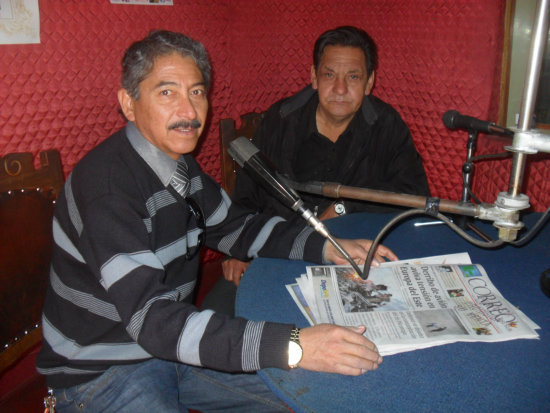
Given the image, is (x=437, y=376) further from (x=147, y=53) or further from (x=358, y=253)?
(x=147, y=53)

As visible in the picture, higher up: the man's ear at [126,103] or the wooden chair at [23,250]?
the man's ear at [126,103]

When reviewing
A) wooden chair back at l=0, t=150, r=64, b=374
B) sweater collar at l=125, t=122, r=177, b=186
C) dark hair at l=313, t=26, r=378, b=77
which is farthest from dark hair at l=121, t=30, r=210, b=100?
dark hair at l=313, t=26, r=378, b=77

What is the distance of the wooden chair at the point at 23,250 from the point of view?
1.24 meters

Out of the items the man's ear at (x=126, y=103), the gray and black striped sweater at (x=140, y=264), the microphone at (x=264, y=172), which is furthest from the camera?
the man's ear at (x=126, y=103)

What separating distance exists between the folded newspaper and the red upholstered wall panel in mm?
1128

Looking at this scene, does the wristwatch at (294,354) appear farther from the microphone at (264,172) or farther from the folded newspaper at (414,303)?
the microphone at (264,172)

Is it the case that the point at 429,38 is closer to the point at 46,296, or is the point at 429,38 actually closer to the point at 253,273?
the point at 253,273

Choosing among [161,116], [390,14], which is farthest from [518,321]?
[390,14]

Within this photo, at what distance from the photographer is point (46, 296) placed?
4.34ft

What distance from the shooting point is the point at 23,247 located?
1.28 m

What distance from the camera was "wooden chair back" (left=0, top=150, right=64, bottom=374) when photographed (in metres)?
1.24

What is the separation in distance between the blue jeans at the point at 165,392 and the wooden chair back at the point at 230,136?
956 mm

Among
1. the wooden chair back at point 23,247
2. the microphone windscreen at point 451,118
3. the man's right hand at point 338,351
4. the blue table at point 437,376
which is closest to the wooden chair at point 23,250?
the wooden chair back at point 23,247

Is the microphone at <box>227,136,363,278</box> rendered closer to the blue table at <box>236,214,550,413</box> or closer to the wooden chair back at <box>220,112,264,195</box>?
the blue table at <box>236,214,550,413</box>
